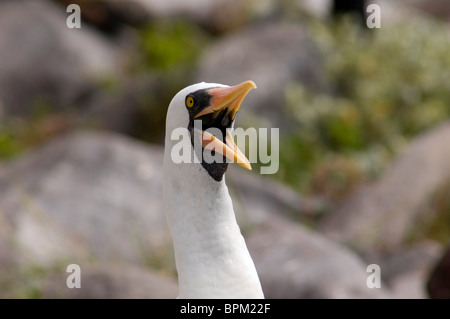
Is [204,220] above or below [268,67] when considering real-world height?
below

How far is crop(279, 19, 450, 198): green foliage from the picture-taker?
9625mm

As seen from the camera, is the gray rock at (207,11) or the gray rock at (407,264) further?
the gray rock at (207,11)

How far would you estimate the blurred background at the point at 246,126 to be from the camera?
5.77 meters

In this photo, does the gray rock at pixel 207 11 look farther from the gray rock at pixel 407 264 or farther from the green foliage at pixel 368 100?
the gray rock at pixel 407 264

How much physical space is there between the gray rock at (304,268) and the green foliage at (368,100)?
3312 mm

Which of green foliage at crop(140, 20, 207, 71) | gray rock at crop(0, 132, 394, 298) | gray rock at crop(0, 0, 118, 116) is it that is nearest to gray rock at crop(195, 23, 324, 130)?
green foliage at crop(140, 20, 207, 71)

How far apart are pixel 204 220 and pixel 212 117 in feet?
1.25

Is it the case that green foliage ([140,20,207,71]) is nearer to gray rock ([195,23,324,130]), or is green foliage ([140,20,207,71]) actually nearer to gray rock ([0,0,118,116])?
gray rock ([0,0,118,116])

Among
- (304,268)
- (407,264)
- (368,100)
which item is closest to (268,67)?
(368,100)

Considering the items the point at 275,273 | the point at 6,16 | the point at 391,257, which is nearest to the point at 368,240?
the point at 391,257

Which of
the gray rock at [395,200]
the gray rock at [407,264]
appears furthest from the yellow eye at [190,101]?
the gray rock at [395,200]

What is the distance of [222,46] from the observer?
1159 centimetres

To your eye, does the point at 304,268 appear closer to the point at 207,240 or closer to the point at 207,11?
the point at 207,240

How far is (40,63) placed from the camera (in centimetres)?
1294
